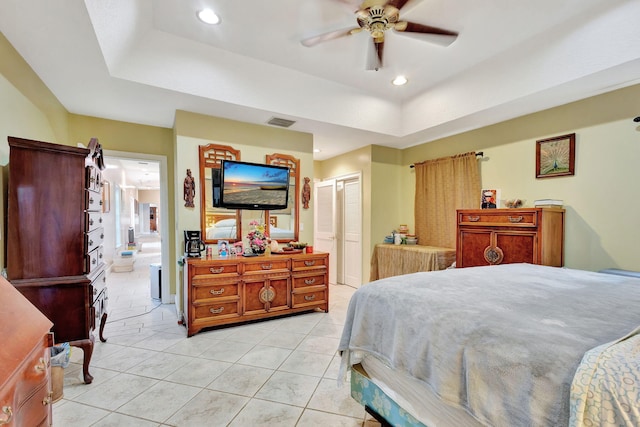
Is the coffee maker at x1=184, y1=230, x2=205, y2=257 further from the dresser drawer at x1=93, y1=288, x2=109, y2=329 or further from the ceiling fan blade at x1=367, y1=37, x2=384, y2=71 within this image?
the ceiling fan blade at x1=367, y1=37, x2=384, y2=71

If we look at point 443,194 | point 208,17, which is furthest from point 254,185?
point 443,194

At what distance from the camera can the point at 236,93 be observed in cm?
316

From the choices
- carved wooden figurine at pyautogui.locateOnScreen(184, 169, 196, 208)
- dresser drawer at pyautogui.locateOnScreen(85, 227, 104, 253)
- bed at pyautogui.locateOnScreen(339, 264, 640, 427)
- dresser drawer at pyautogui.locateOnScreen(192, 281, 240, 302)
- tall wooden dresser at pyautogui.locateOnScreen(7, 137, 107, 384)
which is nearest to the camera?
bed at pyautogui.locateOnScreen(339, 264, 640, 427)

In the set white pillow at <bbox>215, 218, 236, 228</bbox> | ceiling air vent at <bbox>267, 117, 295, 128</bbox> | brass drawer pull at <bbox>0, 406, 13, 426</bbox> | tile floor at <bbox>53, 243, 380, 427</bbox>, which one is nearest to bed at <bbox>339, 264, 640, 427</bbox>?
tile floor at <bbox>53, 243, 380, 427</bbox>

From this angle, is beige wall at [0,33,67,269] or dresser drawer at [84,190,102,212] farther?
dresser drawer at [84,190,102,212]

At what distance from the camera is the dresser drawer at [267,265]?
328cm

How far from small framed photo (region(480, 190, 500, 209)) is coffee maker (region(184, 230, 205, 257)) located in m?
3.54

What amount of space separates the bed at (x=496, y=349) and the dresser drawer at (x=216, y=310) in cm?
187

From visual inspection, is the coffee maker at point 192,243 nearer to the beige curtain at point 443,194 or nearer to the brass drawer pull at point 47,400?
the brass drawer pull at point 47,400

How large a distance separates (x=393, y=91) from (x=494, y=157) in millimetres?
1630

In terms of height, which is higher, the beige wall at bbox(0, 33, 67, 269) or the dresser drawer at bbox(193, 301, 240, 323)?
the beige wall at bbox(0, 33, 67, 269)

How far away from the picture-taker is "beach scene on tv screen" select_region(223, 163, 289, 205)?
352 centimetres

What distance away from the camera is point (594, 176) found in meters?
2.92

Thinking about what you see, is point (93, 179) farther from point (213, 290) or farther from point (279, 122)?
point (279, 122)
